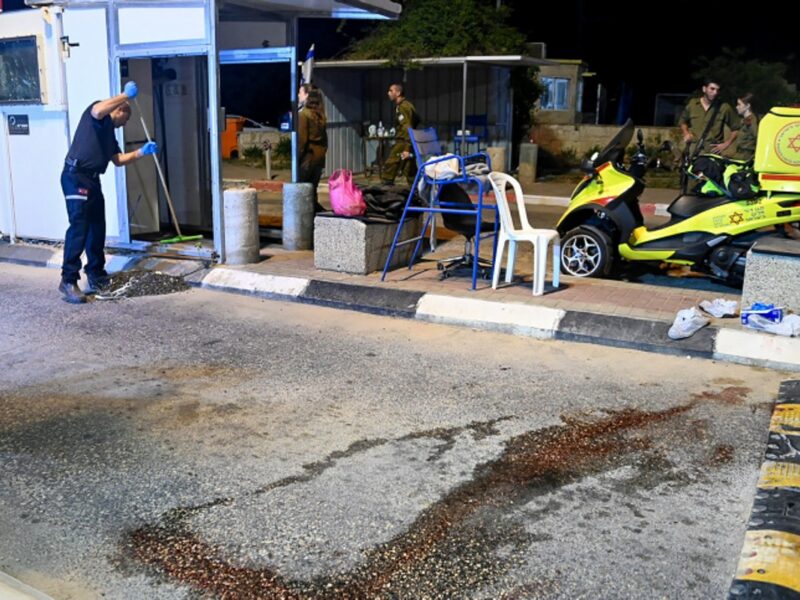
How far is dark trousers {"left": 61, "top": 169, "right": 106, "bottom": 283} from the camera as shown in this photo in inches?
322

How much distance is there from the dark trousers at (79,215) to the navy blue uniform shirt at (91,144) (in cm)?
14

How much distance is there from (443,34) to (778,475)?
1430 cm

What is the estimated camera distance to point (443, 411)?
532 centimetres

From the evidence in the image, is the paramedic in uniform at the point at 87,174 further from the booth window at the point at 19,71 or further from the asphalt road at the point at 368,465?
the booth window at the point at 19,71

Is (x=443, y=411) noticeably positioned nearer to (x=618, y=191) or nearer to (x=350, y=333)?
(x=350, y=333)

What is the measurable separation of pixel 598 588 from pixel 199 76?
9007mm

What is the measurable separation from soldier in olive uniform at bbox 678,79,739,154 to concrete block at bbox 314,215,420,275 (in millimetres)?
4840

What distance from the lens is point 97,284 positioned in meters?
8.61

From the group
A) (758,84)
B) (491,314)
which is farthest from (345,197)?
(758,84)

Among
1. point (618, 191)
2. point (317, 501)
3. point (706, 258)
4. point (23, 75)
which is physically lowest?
point (317, 501)

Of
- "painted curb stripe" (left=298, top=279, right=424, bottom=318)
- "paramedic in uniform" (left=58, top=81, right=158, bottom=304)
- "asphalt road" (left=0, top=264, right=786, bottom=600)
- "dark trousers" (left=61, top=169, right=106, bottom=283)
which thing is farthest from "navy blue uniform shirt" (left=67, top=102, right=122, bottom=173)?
"painted curb stripe" (left=298, top=279, right=424, bottom=318)

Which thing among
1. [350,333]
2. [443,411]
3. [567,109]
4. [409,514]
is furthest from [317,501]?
[567,109]

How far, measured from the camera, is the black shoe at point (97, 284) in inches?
337

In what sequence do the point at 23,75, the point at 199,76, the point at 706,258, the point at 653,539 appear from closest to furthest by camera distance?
the point at 653,539, the point at 706,258, the point at 23,75, the point at 199,76
